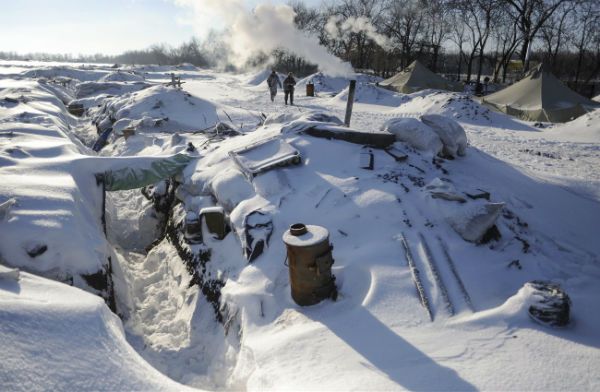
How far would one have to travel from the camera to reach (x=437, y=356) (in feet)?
9.17

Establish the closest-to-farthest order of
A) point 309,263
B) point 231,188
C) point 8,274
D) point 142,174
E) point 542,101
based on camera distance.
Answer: point 8,274
point 309,263
point 231,188
point 142,174
point 542,101

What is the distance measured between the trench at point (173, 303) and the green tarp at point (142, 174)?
0.56 meters

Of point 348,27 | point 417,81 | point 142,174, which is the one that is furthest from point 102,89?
point 348,27

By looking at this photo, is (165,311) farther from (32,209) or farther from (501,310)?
(501,310)

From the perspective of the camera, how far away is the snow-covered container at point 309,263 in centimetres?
341

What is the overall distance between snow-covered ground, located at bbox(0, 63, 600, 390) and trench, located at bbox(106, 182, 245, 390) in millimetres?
23

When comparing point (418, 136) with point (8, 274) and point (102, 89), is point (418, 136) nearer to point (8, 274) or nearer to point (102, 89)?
point (8, 274)

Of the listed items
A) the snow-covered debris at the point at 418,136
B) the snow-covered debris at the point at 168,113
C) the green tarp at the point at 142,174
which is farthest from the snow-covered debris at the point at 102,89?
the snow-covered debris at the point at 418,136

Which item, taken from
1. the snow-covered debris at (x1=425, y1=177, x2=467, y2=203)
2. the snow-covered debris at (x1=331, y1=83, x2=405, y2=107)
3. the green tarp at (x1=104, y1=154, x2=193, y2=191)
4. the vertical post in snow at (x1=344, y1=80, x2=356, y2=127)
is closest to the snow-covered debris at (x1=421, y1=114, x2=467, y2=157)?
the snow-covered debris at (x1=425, y1=177, x2=467, y2=203)

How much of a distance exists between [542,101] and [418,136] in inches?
445

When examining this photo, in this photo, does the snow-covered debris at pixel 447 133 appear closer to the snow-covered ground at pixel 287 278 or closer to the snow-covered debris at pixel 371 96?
the snow-covered ground at pixel 287 278

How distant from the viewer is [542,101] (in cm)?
1403

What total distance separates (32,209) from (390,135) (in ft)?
16.5

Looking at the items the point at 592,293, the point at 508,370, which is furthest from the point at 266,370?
the point at 592,293
